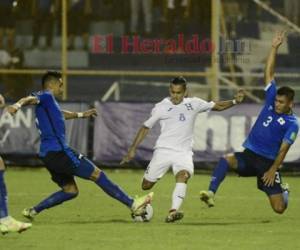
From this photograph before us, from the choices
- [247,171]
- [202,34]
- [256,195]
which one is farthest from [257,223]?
[202,34]

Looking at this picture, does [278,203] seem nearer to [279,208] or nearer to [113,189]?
[279,208]

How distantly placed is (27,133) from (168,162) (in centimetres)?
867

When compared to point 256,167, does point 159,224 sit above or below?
below

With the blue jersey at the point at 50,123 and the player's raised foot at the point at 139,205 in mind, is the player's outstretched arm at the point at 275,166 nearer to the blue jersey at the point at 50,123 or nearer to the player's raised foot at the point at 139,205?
the player's raised foot at the point at 139,205

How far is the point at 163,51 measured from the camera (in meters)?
23.3

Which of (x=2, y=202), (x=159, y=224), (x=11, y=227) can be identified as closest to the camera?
(x=11, y=227)

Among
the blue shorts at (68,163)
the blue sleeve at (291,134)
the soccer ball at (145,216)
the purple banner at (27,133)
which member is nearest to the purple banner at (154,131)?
the purple banner at (27,133)

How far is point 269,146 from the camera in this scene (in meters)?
13.8

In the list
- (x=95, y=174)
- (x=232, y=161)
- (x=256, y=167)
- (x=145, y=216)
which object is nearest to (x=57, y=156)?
(x=95, y=174)

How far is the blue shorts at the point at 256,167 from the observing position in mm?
13641

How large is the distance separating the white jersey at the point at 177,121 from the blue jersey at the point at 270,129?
685 millimetres

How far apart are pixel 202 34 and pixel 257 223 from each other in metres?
10.1

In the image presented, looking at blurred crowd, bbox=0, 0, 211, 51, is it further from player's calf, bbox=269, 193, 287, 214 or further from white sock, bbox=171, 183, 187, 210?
white sock, bbox=171, 183, 187, 210

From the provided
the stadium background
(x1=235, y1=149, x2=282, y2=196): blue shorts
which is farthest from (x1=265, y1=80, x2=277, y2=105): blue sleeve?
the stadium background
